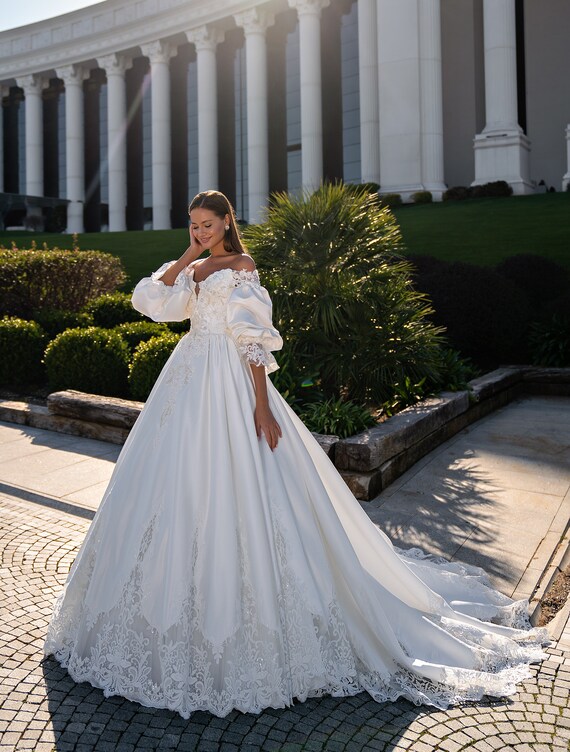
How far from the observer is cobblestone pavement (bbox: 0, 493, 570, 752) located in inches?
101

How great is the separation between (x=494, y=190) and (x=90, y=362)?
67.6ft

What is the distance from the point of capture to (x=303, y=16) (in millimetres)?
31438

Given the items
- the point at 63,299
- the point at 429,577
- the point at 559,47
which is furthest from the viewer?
the point at 559,47

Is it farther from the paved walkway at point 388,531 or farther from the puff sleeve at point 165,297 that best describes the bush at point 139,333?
the puff sleeve at point 165,297

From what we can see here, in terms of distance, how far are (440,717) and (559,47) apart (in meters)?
34.8

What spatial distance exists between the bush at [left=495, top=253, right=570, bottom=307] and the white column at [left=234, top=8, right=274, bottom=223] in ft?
69.8

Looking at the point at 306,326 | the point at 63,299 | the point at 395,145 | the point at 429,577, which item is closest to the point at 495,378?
the point at 306,326

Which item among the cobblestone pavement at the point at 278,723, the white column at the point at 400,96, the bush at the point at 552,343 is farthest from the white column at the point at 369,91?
the cobblestone pavement at the point at 278,723

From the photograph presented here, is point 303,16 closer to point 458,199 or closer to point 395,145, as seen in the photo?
point 395,145

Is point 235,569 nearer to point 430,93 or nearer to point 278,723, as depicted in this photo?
point 278,723

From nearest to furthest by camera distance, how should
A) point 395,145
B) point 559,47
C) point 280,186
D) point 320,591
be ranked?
point 320,591
point 395,145
point 559,47
point 280,186

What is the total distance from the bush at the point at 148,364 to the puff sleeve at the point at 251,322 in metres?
4.97

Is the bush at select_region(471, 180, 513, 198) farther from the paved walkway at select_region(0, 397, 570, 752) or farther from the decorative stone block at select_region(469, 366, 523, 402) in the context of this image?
the paved walkway at select_region(0, 397, 570, 752)

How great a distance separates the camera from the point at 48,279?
11305 millimetres
